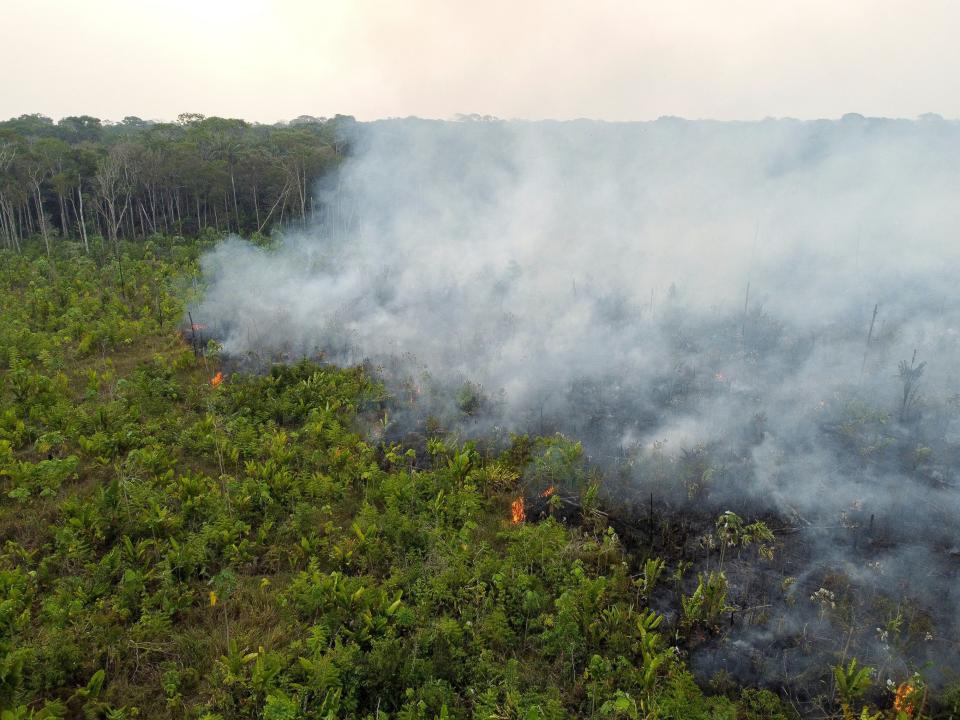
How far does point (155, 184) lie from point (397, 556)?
27.6 metres

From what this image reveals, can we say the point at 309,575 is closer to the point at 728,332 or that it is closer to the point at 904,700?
the point at 904,700

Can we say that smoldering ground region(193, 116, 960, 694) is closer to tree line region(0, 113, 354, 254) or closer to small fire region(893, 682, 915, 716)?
small fire region(893, 682, 915, 716)

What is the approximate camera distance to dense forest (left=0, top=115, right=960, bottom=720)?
5.29 meters

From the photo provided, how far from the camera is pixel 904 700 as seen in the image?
5039mm

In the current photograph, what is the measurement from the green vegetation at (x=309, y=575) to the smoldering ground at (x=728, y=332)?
84 centimetres

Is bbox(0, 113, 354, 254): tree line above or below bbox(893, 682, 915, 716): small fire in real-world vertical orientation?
above

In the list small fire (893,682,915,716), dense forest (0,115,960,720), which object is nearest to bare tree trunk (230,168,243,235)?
dense forest (0,115,960,720)

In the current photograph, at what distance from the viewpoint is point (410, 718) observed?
193 inches

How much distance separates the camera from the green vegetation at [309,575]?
524 cm

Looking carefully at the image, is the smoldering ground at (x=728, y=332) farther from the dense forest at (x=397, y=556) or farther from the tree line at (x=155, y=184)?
the tree line at (x=155, y=184)

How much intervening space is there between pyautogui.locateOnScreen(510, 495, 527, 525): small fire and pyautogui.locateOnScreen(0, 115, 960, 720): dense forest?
3.6 inches

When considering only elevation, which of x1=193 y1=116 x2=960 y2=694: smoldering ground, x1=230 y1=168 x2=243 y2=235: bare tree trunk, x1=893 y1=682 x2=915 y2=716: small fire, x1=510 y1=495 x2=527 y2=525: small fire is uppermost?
x1=230 y1=168 x2=243 y2=235: bare tree trunk

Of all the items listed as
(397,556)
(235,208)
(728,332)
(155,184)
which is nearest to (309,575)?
(397,556)

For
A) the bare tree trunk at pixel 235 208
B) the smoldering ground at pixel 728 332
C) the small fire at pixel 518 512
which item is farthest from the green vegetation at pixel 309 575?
the bare tree trunk at pixel 235 208
